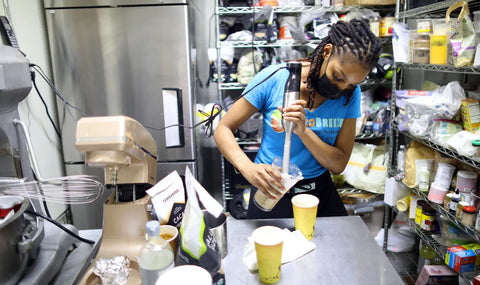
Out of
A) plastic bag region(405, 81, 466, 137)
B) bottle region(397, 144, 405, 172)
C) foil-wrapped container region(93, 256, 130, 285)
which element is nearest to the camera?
foil-wrapped container region(93, 256, 130, 285)

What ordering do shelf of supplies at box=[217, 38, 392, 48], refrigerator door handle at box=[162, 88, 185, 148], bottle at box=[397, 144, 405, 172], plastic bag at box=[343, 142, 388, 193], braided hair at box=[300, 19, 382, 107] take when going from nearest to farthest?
braided hair at box=[300, 19, 382, 107] < refrigerator door handle at box=[162, 88, 185, 148] < bottle at box=[397, 144, 405, 172] < shelf of supplies at box=[217, 38, 392, 48] < plastic bag at box=[343, 142, 388, 193]

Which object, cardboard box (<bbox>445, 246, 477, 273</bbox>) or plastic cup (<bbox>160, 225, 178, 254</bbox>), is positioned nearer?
plastic cup (<bbox>160, 225, 178, 254</bbox>)

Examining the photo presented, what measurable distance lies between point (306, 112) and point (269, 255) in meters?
0.63

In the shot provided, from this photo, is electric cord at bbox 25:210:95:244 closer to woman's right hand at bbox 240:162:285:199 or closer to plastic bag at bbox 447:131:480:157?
woman's right hand at bbox 240:162:285:199

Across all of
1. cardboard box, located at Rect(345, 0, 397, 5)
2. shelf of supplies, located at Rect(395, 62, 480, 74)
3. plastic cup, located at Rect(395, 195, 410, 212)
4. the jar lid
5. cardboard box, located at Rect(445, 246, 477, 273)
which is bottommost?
cardboard box, located at Rect(445, 246, 477, 273)

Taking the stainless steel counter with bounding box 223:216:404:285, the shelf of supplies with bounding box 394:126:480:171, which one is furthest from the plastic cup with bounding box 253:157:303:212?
the shelf of supplies with bounding box 394:126:480:171

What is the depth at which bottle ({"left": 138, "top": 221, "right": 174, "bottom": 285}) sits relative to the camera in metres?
0.65

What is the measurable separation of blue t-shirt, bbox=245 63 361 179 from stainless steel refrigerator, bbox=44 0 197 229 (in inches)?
34.6

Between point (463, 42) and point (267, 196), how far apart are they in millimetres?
1307

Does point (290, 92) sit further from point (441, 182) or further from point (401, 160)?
point (401, 160)

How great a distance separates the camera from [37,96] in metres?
1.92

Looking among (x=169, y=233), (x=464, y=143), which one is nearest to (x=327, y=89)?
(x=169, y=233)

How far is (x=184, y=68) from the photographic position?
1998mm

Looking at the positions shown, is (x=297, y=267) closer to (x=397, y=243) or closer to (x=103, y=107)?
(x=103, y=107)
